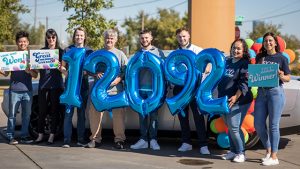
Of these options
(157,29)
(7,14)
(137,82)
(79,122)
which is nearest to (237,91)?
(137,82)

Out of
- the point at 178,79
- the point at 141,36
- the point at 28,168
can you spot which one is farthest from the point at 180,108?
the point at 28,168

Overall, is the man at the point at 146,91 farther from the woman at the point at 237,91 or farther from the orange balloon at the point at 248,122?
the orange balloon at the point at 248,122

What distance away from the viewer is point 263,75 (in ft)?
17.7

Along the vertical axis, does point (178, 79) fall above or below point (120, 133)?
above

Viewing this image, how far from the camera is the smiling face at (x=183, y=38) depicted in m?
6.27

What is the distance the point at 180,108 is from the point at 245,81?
998 mm

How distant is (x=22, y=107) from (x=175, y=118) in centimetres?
241

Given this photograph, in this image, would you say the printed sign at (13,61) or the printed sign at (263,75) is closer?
the printed sign at (263,75)

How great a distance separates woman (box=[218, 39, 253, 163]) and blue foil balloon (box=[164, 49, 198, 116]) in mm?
485

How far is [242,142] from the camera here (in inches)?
229

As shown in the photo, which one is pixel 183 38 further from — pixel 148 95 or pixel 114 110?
pixel 114 110

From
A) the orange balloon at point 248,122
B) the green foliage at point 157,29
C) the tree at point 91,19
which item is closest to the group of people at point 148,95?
the orange balloon at point 248,122

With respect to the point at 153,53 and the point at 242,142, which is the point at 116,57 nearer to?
the point at 153,53

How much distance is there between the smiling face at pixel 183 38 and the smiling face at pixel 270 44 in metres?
1.18
